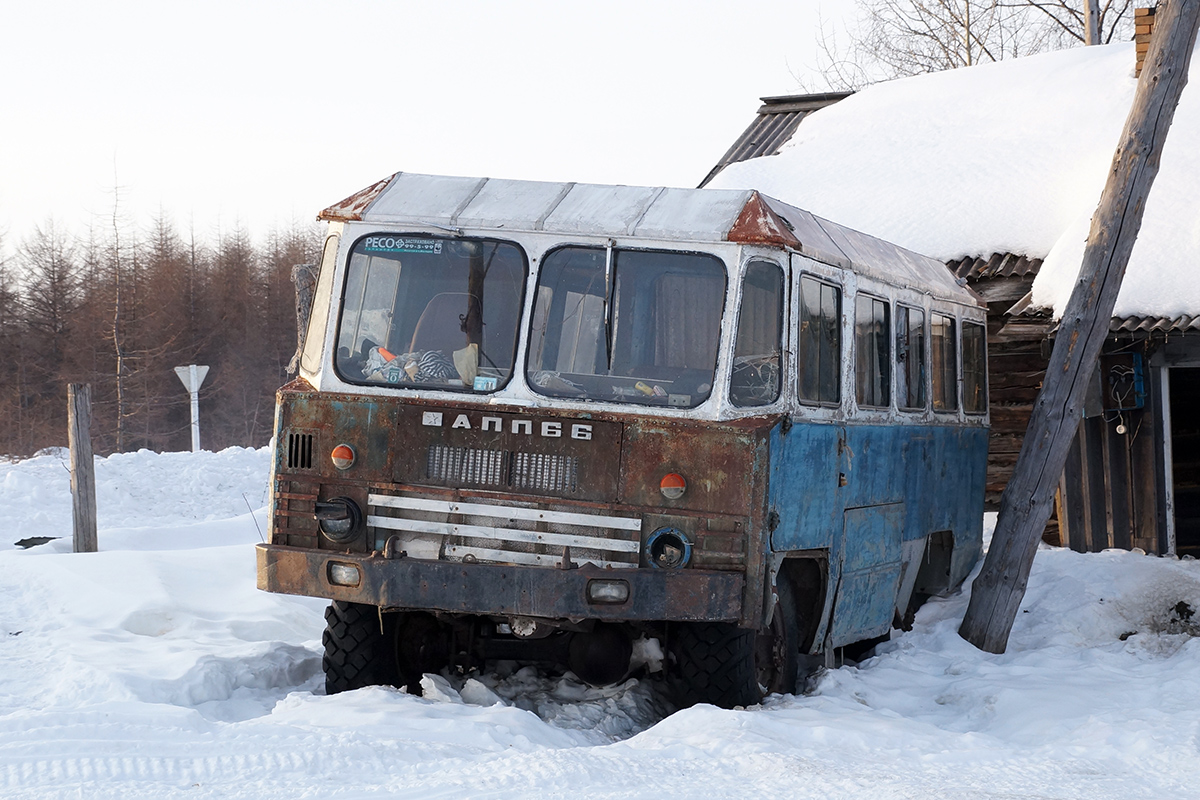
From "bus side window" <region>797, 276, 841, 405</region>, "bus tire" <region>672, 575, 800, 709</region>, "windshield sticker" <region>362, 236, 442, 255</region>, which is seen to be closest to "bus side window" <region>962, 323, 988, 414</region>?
"bus side window" <region>797, 276, 841, 405</region>

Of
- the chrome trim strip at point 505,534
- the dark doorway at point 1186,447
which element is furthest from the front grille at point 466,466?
the dark doorway at point 1186,447

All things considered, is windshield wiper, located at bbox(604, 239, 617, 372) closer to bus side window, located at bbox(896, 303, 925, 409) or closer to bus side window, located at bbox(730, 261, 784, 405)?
bus side window, located at bbox(730, 261, 784, 405)

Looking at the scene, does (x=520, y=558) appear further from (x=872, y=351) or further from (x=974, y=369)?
(x=974, y=369)

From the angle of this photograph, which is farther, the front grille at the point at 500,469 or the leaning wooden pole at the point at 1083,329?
the leaning wooden pole at the point at 1083,329

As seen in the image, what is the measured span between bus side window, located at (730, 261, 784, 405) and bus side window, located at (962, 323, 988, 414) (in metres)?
4.02

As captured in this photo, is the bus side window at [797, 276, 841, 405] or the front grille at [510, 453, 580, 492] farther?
the bus side window at [797, 276, 841, 405]

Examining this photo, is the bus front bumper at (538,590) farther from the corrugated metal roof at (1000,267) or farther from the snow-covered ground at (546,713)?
the corrugated metal roof at (1000,267)

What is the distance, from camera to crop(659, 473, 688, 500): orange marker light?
5.95m

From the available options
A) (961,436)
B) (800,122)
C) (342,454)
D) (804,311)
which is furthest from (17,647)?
(800,122)

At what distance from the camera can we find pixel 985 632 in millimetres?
8562

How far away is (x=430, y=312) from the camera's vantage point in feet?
20.9

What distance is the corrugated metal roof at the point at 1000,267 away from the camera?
1265 cm

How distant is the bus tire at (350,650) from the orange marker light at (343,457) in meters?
0.81

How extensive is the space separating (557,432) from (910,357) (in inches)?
128
